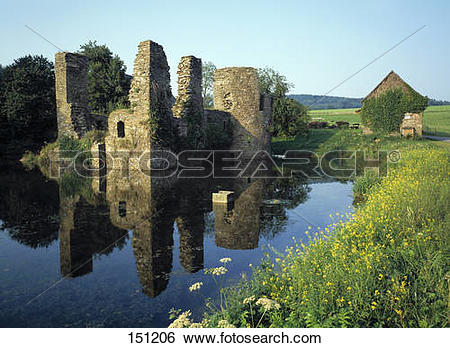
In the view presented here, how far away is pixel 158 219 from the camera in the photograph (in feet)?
29.6

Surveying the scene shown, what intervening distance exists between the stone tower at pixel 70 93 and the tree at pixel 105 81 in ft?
28.9

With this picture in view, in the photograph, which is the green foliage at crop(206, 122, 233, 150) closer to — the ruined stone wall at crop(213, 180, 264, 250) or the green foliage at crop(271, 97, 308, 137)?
the ruined stone wall at crop(213, 180, 264, 250)

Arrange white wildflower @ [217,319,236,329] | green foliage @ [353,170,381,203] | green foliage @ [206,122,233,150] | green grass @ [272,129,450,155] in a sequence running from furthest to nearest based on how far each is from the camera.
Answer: green grass @ [272,129,450,155] < green foliage @ [206,122,233,150] < green foliage @ [353,170,381,203] < white wildflower @ [217,319,236,329]

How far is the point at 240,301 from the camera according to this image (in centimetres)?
452

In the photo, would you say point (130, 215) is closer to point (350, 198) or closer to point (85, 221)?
point (85, 221)

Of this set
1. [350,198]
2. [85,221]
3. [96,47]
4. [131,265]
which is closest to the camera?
[131,265]

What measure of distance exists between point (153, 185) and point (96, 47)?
24.4 meters

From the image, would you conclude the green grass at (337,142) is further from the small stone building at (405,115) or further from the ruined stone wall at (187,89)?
the ruined stone wall at (187,89)

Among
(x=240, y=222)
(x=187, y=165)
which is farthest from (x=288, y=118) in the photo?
(x=240, y=222)

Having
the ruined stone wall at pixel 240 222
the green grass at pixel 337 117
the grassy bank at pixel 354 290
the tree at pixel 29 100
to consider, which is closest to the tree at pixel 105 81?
the tree at pixel 29 100

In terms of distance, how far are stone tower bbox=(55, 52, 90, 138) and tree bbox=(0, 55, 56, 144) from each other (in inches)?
291

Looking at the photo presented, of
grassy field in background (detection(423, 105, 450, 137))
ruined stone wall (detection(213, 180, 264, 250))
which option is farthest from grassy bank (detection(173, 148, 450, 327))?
grassy field in background (detection(423, 105, 450, 137))

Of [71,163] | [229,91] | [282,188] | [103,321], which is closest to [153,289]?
[103,321]

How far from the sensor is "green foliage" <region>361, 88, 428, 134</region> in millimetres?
33656
